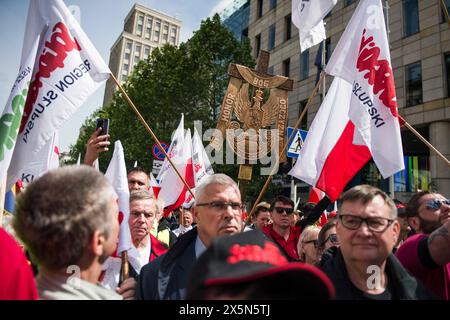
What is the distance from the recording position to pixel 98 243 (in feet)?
4.64

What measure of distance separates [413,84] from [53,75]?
52.5 feet

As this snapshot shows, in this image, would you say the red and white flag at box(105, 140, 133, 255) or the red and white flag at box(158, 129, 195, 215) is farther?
the red and white flag at box(158, 129, 195, 215)

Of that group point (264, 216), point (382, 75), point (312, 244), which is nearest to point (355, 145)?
point (382, 75)

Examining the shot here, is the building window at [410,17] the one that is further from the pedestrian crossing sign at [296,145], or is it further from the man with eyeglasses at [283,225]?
the man with eyeglasses at [283,225]

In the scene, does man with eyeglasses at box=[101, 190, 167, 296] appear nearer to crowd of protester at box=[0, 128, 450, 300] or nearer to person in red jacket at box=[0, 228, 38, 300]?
crowd of protester at box=[0, 128, 450, 300]

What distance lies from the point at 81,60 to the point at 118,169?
126 centimetres

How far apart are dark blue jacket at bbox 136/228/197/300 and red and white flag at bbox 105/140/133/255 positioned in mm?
273

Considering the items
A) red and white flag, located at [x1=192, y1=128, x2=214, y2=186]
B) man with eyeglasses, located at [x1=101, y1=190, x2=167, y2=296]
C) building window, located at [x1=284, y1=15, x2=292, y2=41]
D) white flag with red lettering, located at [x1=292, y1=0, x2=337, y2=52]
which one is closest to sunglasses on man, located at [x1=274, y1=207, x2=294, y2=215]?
man with eyeglasses, located at [x1=101, y1=190, x2=167, y2=296]

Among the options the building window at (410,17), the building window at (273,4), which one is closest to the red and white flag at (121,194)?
the building window at (410,17)

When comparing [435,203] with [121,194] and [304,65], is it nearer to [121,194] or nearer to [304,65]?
[121,194]

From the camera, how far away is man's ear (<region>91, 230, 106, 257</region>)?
4.57ft

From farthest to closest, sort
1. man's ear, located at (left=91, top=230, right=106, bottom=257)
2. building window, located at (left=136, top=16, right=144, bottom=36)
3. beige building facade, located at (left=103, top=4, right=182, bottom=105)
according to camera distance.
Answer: building window, located at (left=136, top=16, right=144, bottom=36) < beige building facade, located at (left=103, top=4, right=182, bottom=105) < man's ear, located at (left=91, top=230, right=106, bottom=257)

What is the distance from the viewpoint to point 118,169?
2836 mm

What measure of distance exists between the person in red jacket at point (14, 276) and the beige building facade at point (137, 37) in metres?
86.4
